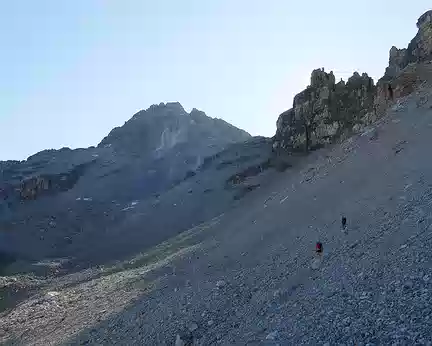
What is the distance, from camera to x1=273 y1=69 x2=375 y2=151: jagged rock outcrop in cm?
7344

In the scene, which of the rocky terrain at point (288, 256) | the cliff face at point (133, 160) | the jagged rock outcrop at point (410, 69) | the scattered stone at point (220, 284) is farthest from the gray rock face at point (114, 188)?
the scattered stone at point (220, 284)

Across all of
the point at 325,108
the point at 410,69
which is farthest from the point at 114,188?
the point at 410,69

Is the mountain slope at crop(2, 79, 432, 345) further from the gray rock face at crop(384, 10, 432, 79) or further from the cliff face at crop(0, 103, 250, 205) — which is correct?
the cliff face at crop(0, 103, 250, 205)

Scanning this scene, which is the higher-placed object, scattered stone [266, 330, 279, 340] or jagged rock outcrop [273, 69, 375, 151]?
jagged rock outcrop [273, 69, 375, 151]

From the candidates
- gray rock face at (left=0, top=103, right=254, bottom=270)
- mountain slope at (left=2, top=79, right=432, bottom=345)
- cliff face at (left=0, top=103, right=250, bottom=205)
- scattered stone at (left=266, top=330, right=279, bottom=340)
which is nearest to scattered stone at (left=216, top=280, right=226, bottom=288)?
mountain slope at (left=2, top=79, right=432, bottom=345)

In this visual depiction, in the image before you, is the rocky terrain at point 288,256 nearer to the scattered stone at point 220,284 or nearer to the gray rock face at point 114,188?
the scattered stone at point 220,284

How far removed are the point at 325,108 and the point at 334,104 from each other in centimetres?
161

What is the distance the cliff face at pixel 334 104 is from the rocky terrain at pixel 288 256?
236mm

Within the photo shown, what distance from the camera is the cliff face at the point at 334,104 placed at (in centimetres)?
6326

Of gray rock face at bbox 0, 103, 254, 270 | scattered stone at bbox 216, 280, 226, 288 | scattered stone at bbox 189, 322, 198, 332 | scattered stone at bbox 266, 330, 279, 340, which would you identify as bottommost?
scattered stone at bbox 189, 322, 198, 332

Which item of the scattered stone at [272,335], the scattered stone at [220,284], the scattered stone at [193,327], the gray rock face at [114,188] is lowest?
the scattered stone at [193,327]

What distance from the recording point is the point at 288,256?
23.6m

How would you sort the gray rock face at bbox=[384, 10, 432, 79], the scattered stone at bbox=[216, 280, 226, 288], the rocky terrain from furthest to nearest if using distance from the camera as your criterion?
the gray rock face at bbox=[384, 10, 432, 79] → the scattered stone at bbox=[216, 280, 226, 288] → the rocky terrain

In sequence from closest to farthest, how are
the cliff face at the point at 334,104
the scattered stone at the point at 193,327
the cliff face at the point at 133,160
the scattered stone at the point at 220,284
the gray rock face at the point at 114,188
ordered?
1. the scattered stone at the point at 193,327
2. the scattered stone at the point at 220,284
3. the cliff face at the point at 334,104
4. the gray rock face at the point at 114,188
5. the cliff face at the point at 133,160
